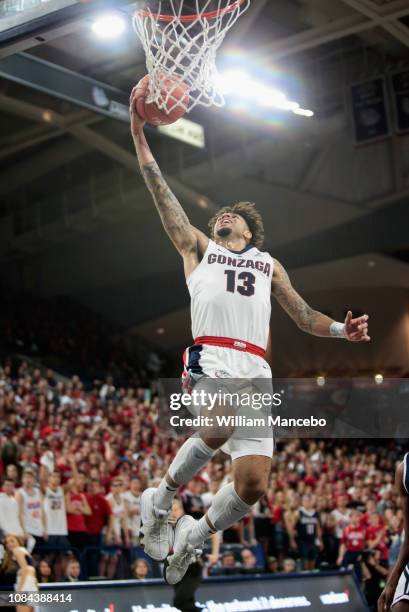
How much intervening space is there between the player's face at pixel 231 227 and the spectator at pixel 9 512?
4.81 m

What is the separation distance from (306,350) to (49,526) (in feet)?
16.3

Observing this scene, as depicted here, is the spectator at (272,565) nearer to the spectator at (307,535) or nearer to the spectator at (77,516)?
the spectator at (307,535)

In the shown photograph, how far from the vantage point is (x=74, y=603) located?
784 centimetres

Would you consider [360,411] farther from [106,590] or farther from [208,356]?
[106,590]

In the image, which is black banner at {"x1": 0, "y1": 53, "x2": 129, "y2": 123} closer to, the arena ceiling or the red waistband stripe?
the arena ceiling

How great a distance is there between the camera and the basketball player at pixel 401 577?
4.18 meters

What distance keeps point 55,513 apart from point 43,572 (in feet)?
3.42

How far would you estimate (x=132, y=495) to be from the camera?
11.4m

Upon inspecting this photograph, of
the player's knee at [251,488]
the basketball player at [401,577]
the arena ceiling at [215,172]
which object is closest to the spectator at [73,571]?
the player's knee at [251,488]

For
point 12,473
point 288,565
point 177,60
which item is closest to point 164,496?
point 177,60

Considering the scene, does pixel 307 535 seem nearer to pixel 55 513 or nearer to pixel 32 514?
pixel 55 513

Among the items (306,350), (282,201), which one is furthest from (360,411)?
(282,201)

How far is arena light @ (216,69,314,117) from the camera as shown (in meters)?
12.2

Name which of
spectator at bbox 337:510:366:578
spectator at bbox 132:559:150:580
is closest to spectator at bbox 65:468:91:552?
spectator at bbox 132:559:150:580
